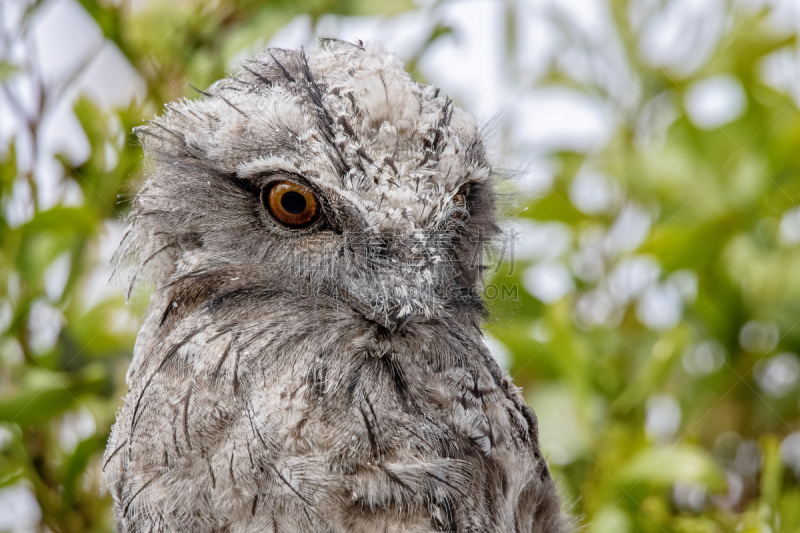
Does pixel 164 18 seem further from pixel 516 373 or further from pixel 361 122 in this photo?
pixel 516 373

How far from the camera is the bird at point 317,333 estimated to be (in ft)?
3.89

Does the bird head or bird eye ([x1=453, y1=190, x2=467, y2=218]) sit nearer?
the bird head

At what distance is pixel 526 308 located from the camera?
2391mm

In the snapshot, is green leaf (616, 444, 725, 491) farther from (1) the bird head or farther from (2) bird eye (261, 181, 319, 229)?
(2) bird eye (261, 181, 319, 229)

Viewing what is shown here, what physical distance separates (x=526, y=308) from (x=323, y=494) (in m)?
1.35

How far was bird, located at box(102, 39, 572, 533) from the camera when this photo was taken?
3.89 ft

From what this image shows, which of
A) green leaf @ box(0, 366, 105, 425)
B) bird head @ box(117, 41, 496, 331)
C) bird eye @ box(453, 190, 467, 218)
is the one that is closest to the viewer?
bird head @ box(117, 41, 496, 331)

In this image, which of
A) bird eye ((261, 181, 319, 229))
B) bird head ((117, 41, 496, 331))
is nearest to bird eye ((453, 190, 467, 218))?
bird head ((117, 41, 496, 331))

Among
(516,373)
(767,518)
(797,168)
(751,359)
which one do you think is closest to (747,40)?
(797,168)

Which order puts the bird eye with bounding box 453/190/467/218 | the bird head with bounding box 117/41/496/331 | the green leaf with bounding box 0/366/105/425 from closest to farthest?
1. the bird head with bounding box 117/41/496/331
2. the bird eye with bounding box 453/190/467/218
3. the green leaf with bounding box 0/366/105/425

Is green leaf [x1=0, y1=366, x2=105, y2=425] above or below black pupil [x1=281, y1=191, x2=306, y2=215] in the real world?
below

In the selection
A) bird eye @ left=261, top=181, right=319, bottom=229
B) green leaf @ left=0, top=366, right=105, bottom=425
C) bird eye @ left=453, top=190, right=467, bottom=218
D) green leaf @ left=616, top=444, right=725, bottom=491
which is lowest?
green leaf @ left=0, top=366, right=105, bottom=425

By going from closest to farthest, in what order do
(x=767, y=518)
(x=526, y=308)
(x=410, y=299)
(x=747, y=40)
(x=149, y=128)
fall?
(x=410, y=299) → (x=149, y=128) → (x=767, y=518) → (x=526, y=308) → (x=747, y=40)

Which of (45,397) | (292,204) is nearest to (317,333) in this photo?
(292,204)
